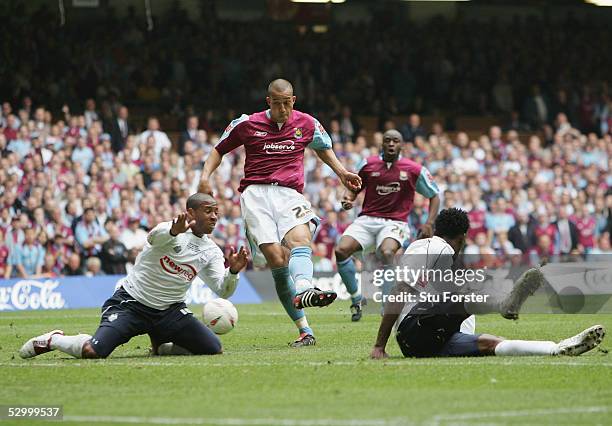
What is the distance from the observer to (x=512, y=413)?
7.66 m

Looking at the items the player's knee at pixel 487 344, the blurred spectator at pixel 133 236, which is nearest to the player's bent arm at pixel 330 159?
the player's knee at pixel 487 344

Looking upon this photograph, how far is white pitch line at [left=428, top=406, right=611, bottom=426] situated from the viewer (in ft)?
24.3

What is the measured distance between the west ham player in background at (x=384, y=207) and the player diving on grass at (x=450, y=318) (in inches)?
252

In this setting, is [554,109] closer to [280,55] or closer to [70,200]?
[280,55]

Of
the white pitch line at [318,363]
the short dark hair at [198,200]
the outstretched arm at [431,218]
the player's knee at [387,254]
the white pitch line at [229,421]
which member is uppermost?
the short dark hair at [198,200]

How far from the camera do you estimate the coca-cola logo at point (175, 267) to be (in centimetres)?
1151

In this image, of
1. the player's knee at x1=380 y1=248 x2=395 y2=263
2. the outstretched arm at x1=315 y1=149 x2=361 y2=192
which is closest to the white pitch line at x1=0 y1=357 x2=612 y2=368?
the outstretched arm at x1=315 y1=149 x2=361 y2=192

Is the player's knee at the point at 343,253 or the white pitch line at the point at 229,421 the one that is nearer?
the white pitch line at the point at 229,421

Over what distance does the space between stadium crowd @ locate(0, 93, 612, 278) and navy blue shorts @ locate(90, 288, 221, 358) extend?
1086 centimetres

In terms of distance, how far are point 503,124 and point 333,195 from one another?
26.7 feet

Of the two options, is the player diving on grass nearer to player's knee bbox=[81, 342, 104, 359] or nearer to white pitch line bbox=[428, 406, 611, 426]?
white pitch line bbox=[428, 406, 611, 426]

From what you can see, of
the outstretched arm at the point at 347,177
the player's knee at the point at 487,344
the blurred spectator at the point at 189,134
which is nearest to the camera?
the player's knee at the point at 487,344

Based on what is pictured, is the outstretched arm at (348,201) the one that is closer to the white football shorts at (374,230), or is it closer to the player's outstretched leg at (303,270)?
the player's outstretched leg at (303,270)

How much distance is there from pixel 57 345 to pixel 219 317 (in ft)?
6.12
